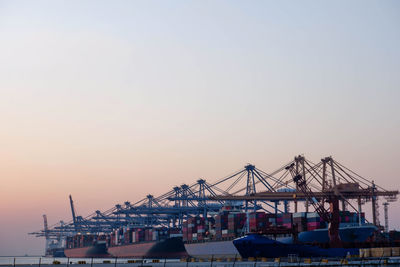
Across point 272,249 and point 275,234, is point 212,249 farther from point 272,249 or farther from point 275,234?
point 272,249

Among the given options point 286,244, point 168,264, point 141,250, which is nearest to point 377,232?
point 286,244

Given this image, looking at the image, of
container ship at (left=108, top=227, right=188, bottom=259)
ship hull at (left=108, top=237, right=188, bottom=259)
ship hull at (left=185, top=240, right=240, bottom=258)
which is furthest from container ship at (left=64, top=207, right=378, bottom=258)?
container ship at (left=108, top=227, right=188, bottom=259)

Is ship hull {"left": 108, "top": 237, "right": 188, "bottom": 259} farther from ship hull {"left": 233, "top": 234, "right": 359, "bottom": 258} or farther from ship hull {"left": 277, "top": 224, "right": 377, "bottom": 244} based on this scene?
ship hull {"left": 233, "top": 234, "right": 359, "bottom": 258}

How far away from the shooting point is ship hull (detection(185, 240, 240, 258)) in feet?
415

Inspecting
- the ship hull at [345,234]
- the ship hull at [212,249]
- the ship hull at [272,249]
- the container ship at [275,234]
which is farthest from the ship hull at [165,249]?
the ship hull at [272,249]

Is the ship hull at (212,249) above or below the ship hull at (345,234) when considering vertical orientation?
below

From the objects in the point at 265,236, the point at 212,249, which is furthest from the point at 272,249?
the point at 212,249

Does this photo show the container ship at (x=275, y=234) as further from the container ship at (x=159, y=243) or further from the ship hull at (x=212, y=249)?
the container ship at (x=159, y=243)

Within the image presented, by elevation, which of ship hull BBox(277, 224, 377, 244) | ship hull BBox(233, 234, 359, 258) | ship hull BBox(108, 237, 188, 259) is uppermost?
ship hull BBox(277, 224, 377, 244)

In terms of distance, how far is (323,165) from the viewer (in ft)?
489

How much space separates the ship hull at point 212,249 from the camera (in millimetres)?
126481

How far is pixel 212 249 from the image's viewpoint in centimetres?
Result: 13738

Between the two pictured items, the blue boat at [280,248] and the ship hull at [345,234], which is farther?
the ship hull at [345,234]

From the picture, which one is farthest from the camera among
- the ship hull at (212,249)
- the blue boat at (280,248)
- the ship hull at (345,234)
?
the ship hull at (212,249)
